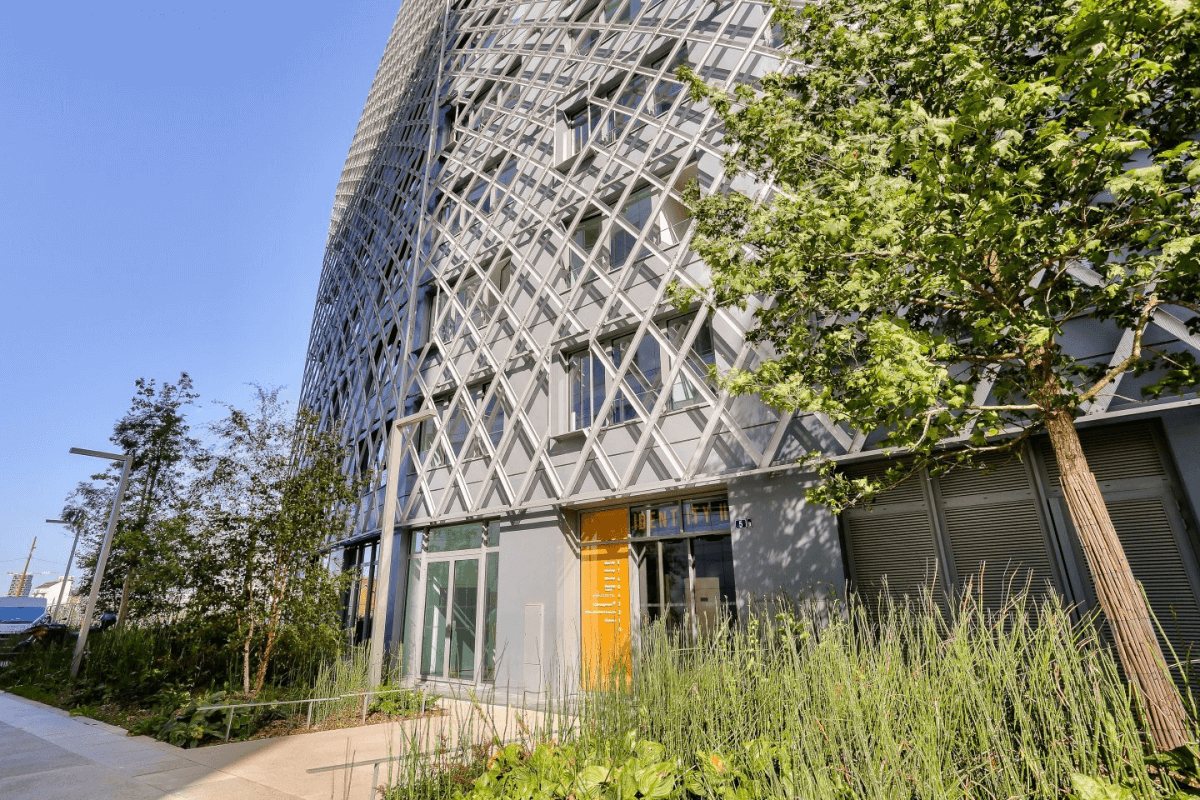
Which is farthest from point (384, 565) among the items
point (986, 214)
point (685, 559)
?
point (986, 214)

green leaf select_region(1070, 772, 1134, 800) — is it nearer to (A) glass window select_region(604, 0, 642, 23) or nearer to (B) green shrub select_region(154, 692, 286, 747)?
(B) green shrub select_region(154, 692, 286, 747)

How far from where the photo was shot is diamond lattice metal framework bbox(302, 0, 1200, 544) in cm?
1153

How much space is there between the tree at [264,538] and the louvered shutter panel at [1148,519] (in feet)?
39.9

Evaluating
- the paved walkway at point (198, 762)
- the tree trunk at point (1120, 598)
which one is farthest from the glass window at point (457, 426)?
the tree trunk at point (1120, 598)

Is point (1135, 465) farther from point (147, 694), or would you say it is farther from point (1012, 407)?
point (147, 694)

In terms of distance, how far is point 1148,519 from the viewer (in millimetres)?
7055

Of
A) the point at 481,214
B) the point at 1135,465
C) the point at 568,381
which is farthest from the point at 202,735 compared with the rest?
the point at 481,214

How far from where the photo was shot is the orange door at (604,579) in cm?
1182

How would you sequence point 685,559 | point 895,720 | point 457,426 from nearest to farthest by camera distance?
point 895,720, point 685,559, point 457,426

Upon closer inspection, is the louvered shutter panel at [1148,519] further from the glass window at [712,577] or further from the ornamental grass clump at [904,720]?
the glass window at [712,577]

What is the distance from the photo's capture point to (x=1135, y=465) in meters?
7.30

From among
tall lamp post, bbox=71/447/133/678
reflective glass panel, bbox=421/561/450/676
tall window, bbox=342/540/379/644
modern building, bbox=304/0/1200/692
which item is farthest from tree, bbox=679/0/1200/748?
tall window, bbox=342/540/379/644

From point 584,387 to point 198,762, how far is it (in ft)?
30.6

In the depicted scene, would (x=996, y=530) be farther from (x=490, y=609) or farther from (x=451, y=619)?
(x=451, y=619)
